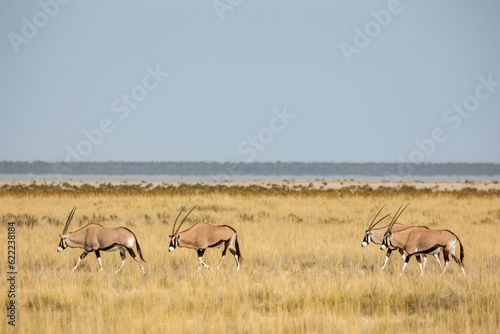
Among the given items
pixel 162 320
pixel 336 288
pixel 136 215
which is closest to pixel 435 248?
pixel 336 288

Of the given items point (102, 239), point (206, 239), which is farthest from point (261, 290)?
point (102, 239)

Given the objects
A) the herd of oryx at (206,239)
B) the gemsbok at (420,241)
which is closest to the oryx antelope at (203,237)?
the herd of oryx at (206,239)

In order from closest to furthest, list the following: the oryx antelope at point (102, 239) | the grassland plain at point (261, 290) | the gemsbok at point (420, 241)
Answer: the grassland plain at point (261, 290) → the oryx antelope at point (102, 239) → the gemsbok at point (420, 241)

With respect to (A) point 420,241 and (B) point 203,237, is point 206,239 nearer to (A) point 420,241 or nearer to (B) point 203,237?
(B) point 203,237

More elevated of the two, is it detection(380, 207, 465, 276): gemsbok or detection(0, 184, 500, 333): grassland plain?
detection(380, 207, 465, 276): gemsbok

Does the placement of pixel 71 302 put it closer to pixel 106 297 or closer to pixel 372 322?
pixel 106 297

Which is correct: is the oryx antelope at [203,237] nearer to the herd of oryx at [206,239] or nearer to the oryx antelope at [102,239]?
the herd of oryx at [206,239]

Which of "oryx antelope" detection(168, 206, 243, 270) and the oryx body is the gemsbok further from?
"oryx antelope" detection(168, 206, 243, 270)

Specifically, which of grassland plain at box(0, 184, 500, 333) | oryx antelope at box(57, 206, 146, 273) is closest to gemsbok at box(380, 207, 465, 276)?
grassland plain at box(0, 184, 500, 333)

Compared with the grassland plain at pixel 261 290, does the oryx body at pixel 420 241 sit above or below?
above

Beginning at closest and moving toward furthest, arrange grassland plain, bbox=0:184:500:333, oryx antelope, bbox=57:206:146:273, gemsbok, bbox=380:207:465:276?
grassland plain, bbox=0:184:500:333 → oryx antelope, bbox=57:206:146:273 → gemsbok, bbox=380:207:465:276

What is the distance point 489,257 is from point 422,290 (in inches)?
186

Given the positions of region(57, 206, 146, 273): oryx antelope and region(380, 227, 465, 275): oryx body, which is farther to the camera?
region(380, 227, 465, 275): oryx body

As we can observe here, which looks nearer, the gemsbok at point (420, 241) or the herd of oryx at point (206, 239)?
the herd of oryx at point (206, 239)
